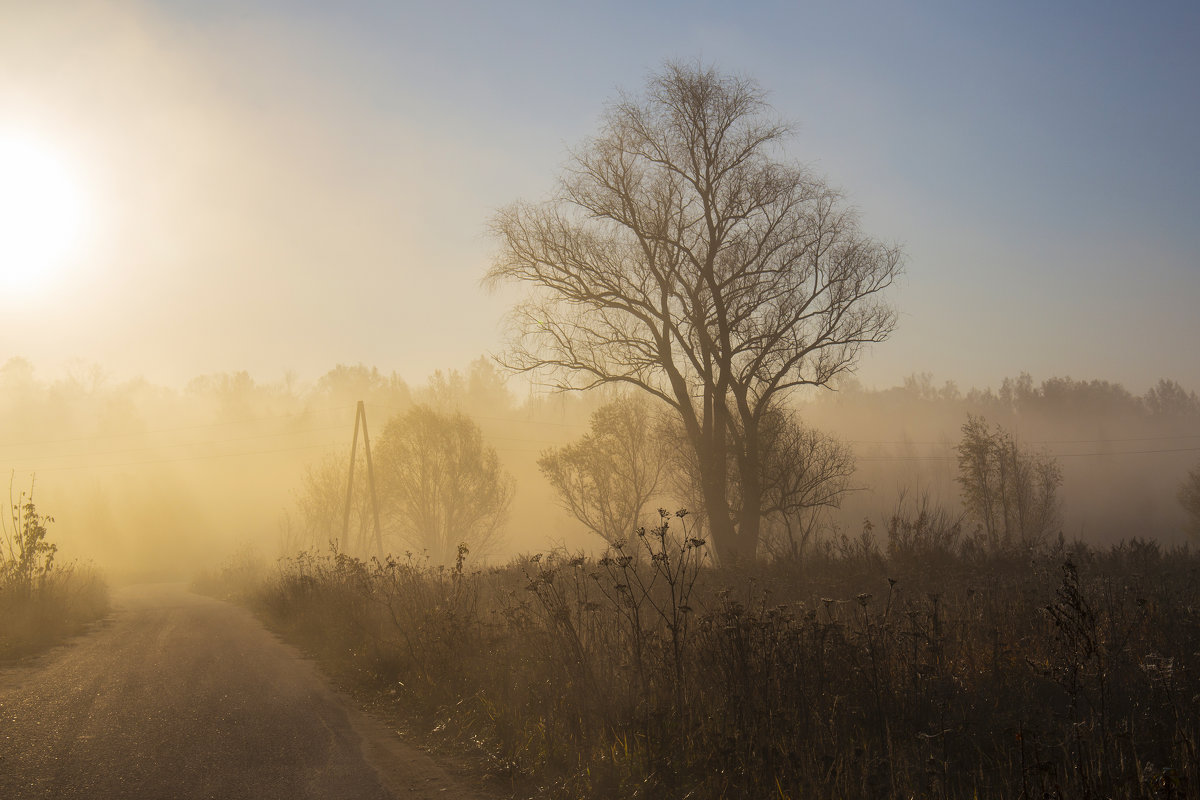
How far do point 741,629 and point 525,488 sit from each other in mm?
83331

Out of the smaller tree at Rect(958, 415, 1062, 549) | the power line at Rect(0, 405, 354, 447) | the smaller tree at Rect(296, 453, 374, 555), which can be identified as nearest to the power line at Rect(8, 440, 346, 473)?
the power line at Rect(0, 405, 354, 447)

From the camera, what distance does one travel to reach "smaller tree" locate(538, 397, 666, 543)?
114 ft

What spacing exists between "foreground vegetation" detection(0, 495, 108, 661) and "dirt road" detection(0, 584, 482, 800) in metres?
1.26

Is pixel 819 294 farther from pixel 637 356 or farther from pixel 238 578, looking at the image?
pixel 238 578

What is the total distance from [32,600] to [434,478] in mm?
32793

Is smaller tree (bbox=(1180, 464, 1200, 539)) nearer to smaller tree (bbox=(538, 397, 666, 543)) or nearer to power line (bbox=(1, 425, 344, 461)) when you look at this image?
smaller tree (bbox=(538, 397, 666, 543))

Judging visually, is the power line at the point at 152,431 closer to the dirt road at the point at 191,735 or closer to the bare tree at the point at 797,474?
the bare tree at the point at 797,474

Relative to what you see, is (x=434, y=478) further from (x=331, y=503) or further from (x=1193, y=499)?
(x=1193, y=499)

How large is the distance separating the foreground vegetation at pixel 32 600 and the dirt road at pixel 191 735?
126 centimetres

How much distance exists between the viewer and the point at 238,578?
3075 centimetres

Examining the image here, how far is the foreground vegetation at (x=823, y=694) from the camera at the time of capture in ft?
13.4

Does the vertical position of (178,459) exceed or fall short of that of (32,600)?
it exceeds it

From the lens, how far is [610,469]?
34.9m

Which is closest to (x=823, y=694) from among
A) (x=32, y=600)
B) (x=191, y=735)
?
(x=191, y=735)
